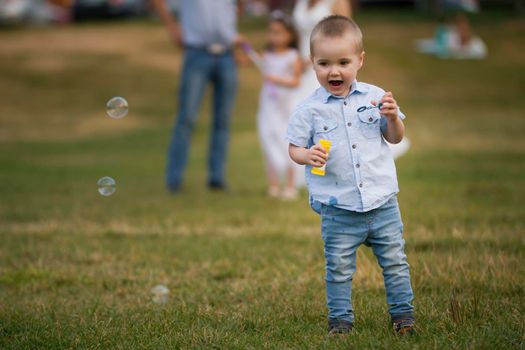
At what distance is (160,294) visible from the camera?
511cm

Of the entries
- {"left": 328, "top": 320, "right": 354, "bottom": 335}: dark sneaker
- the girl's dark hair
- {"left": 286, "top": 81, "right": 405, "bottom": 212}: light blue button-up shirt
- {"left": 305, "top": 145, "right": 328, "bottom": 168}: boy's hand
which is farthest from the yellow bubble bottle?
the girl's dark hair

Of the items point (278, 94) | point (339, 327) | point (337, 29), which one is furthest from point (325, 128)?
point (278, 94)

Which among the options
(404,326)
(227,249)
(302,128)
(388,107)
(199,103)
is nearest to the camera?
(388,107)

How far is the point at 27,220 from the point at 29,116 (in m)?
14.0

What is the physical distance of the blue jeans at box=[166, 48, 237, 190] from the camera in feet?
32.0

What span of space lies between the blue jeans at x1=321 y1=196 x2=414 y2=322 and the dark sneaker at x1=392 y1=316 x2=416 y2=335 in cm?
2

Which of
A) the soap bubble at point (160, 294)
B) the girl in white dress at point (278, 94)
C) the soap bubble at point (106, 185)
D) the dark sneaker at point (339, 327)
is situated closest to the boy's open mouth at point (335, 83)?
the dark sneaker at point (339, 327)

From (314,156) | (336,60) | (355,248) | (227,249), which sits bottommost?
(227,249)

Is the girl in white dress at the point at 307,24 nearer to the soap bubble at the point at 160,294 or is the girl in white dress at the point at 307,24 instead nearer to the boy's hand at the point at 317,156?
the soap bubble at the point at 160,294

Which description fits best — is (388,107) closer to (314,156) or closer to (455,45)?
(314,156)

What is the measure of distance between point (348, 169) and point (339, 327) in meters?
0.75

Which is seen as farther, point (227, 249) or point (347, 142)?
point (227, 249)

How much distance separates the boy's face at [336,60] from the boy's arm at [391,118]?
186 mm

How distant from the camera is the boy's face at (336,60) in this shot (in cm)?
403
